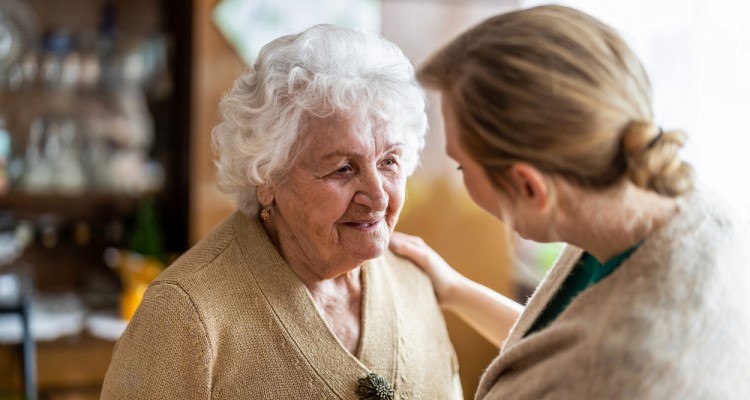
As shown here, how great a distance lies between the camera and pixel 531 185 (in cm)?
93

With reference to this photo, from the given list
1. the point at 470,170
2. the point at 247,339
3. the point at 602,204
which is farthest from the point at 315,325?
the point at 602,204

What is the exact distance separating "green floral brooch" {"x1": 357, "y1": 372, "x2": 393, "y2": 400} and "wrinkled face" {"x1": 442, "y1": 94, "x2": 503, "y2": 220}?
52 centimetres

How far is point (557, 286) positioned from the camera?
4.01 feet

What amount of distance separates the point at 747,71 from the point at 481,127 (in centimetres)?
174

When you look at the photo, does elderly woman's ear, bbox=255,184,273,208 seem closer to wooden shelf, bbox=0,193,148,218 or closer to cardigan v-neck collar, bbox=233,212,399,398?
cardigan v-neck collar, bbox=233,212,399,398

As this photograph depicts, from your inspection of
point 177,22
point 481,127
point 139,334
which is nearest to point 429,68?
point 481,127

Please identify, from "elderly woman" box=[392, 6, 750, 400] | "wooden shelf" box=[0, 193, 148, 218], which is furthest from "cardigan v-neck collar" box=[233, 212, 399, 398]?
"wooden shelf" box=[0, 193, 148, 218]

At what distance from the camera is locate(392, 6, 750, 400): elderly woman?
865mm

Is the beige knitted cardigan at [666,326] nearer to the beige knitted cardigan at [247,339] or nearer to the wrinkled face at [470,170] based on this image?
the wrinkled face at [470,170]

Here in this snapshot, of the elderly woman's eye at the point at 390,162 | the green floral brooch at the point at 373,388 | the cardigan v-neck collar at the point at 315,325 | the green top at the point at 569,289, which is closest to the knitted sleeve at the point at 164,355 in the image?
the cardigan v-neck collar at the point at 315,325

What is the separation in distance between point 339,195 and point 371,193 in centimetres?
6

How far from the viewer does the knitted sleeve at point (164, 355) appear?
4.21ft

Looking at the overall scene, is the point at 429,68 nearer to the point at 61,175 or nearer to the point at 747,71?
the point at 747,71

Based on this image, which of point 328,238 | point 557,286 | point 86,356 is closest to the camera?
point 557,286
